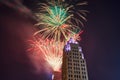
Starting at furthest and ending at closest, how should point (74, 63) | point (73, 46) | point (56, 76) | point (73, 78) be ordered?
point (56, 76), point (73, 46), point (74, 63), point (73, 78)

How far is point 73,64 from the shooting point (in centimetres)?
12081

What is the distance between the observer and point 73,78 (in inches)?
4476

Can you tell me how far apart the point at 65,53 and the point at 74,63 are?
918cm

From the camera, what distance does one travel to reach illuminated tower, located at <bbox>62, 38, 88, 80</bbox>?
115356mm

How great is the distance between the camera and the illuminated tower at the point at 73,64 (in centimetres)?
11536

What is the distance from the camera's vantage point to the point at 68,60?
122 meters

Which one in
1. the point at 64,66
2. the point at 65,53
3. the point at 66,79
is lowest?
the point at 66,79

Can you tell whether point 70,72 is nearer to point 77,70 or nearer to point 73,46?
point 77,70

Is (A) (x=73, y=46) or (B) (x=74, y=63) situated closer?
(B) (x=74, y=63)

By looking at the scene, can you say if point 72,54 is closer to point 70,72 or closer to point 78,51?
point 78,51

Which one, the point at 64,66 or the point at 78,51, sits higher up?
the point at 78,51

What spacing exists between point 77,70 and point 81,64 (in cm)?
512

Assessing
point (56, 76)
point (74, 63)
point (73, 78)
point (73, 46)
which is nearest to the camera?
point (73, 78)

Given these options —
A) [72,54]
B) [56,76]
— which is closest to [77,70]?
[72,54]
